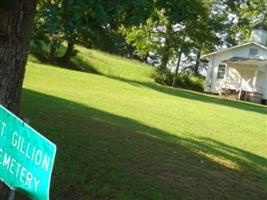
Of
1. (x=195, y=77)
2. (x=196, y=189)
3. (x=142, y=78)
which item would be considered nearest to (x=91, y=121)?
(x=196, y=189)

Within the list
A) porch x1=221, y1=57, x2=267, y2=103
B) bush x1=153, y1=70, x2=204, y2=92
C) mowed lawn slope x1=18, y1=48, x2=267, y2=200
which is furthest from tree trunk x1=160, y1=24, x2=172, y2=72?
mowed lawn slope x1=18, y1=48, x2=267, y2=200

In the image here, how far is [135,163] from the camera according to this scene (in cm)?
728

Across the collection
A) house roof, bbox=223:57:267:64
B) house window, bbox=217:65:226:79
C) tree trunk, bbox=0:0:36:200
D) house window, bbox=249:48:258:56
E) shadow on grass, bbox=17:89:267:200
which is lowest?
shadow on grass, bbox=17:89:267:200

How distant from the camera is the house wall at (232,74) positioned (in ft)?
131

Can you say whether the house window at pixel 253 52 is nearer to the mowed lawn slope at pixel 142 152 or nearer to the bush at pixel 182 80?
the bush at pixel 182 80

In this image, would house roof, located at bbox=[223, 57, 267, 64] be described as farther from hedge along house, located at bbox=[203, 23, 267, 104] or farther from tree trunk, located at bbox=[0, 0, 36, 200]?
tree trunk, located at bbox=[0, 0, 36, 200]

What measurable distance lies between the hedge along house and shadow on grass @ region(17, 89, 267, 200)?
28.7 meters

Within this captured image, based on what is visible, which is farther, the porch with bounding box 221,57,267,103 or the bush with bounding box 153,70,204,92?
the bush with bounding box 153,70,204,92

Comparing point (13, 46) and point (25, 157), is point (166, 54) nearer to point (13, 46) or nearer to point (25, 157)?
point (13, 46)

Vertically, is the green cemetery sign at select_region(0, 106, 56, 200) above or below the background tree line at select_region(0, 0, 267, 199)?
below

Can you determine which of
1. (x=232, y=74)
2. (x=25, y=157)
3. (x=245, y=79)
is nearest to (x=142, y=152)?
(x=25, y=157)

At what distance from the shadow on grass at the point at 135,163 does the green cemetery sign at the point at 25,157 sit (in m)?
2.71

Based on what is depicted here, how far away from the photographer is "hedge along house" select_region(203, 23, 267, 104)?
3897cm

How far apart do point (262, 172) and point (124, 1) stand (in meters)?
4.25
